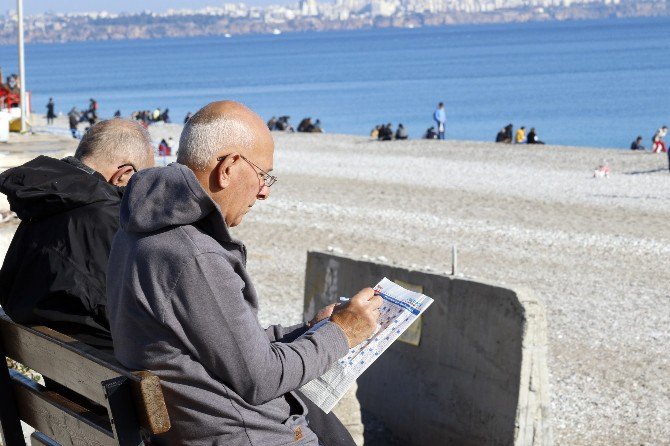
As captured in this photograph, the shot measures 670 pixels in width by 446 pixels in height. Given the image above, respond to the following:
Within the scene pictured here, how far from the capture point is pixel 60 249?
3.56 metres

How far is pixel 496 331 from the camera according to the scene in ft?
16.4

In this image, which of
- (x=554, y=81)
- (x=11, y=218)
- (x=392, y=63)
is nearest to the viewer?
(x=11, y=218)

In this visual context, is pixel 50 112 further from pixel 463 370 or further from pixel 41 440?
pixel 41 440

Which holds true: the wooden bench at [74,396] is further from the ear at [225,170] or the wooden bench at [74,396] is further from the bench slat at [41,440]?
the ear at [225,170]

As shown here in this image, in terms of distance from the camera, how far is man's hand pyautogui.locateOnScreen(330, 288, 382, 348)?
312 centimetres

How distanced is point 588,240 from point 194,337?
12.1 m

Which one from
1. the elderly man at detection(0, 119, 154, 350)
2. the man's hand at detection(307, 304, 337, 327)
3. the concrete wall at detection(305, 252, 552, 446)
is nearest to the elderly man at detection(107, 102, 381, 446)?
the man's hand at detection(307, 304, 337, 327)

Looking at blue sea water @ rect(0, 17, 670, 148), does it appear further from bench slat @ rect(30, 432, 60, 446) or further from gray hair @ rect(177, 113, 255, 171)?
gray hair @ rect(177, 113, 255, 171)

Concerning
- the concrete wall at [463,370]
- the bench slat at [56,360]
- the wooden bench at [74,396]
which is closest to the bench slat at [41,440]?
the wooden bench at [74,396]

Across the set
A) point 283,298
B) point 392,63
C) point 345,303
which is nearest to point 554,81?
point 392,63

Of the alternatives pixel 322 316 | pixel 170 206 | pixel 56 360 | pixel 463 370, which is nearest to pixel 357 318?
pixel 322 316

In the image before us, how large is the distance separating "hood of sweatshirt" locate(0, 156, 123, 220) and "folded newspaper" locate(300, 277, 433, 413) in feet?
3.23

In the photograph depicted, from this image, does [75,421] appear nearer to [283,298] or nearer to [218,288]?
[218,288]

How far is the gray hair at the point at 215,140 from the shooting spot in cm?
299
